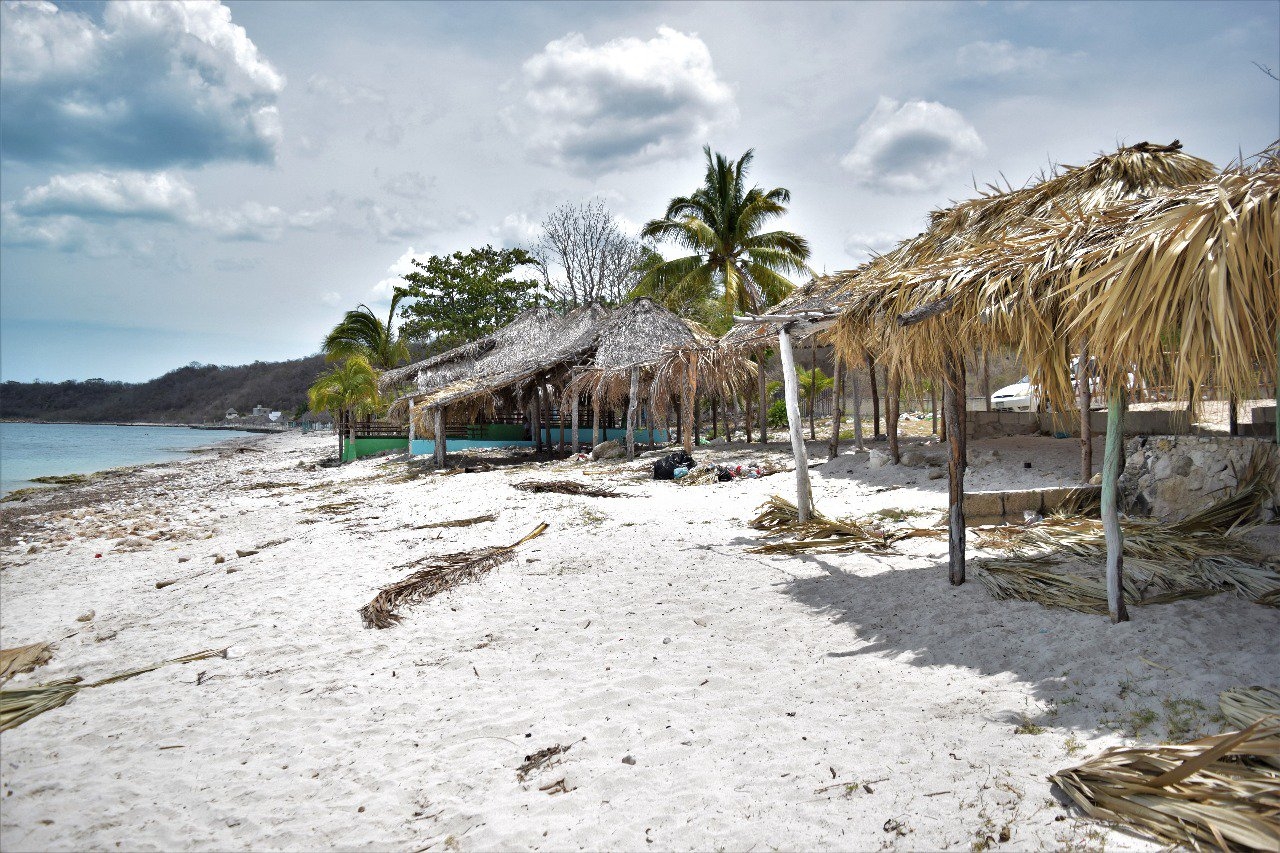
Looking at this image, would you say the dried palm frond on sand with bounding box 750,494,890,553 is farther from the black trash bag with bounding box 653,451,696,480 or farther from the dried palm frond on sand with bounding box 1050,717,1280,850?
the black trash bag with bounding box 653,451,696,480

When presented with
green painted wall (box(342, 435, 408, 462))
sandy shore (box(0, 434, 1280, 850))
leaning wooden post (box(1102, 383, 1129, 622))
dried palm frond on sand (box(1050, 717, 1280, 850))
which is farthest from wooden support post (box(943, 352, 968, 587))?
green painted wall (box(342, 435, 408, 462))

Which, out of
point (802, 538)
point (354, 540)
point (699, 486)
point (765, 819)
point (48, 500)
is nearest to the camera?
point (765, 819)

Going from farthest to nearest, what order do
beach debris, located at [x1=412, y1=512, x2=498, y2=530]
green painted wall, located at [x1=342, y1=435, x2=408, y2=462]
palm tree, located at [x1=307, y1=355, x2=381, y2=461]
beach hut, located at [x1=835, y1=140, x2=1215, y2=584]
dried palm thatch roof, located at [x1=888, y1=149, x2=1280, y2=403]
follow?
green painted wall, located at [x1=342, y1=435, x2=408, y2=462], palm tree, located at [x1=307, y1=355, x2=381, y2=461], beach debris, located at [x1=412, y1=512, x2=498, y2=530], beach hut, located at [x1=835, y1=140, x2=1215, y2=584], dried palm thatch roof, located at [x1=888, y1=149, x2=1280, y2=403]

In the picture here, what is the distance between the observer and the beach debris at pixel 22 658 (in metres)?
3.73

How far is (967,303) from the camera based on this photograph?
4.41m

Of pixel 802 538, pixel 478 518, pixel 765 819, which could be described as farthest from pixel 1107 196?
pixel 478 518

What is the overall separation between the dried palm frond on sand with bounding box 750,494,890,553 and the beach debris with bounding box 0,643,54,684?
5.57m

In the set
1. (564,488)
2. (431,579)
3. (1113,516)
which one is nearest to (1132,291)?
(1113,516)

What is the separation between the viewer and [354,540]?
7.84 m

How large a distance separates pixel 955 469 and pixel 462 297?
91.5 feet

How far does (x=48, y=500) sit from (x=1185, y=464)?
21165 millimetres

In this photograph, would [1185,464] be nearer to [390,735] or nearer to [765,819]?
[765,819]

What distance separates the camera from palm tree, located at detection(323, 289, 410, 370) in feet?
83.4

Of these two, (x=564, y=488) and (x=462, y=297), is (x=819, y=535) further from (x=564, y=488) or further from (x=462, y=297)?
(x=462, y=297)
